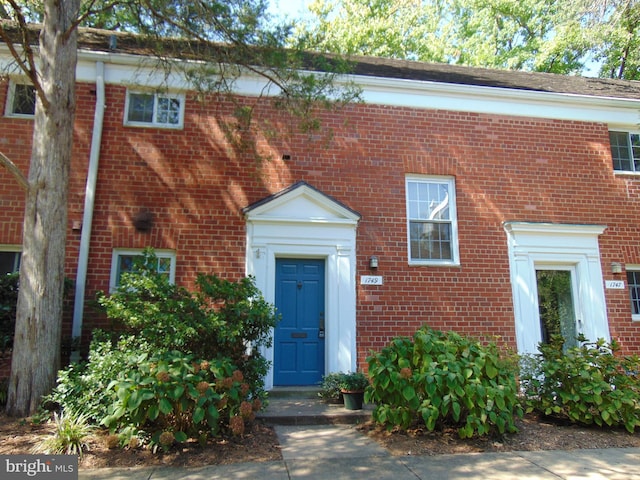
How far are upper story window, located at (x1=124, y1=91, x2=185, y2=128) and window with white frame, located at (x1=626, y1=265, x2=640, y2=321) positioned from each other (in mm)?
9169

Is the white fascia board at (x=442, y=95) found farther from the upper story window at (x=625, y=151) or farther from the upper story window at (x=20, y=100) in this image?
the upper story window at (x=20, y=100)

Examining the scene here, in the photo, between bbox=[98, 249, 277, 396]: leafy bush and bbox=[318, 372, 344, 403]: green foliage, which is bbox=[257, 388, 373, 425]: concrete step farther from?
bbox=[98, 249, 277, 396]: leafy bush

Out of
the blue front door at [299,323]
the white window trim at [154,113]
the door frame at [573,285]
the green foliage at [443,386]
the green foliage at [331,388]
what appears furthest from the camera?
the door frame at [573,285]

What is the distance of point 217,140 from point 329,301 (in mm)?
3517

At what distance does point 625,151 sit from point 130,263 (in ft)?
33.5

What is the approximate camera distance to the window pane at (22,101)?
25.4 ft

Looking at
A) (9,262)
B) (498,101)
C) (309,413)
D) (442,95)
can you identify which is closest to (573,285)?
(498,101)

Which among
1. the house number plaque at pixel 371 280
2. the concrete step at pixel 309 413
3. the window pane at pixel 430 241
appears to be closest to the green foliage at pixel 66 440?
the concrete step at pixel 309 413

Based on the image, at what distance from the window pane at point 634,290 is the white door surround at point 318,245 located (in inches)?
222

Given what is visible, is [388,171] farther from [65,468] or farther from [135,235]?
[65,468]

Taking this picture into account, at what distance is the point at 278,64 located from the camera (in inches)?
253

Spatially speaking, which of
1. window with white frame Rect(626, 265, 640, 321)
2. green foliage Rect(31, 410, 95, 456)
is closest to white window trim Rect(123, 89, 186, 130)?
green foliage Rect(31, 410, 95, 456)

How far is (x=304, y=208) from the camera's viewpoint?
25.9ft

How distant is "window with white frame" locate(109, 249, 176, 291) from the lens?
289 inches
